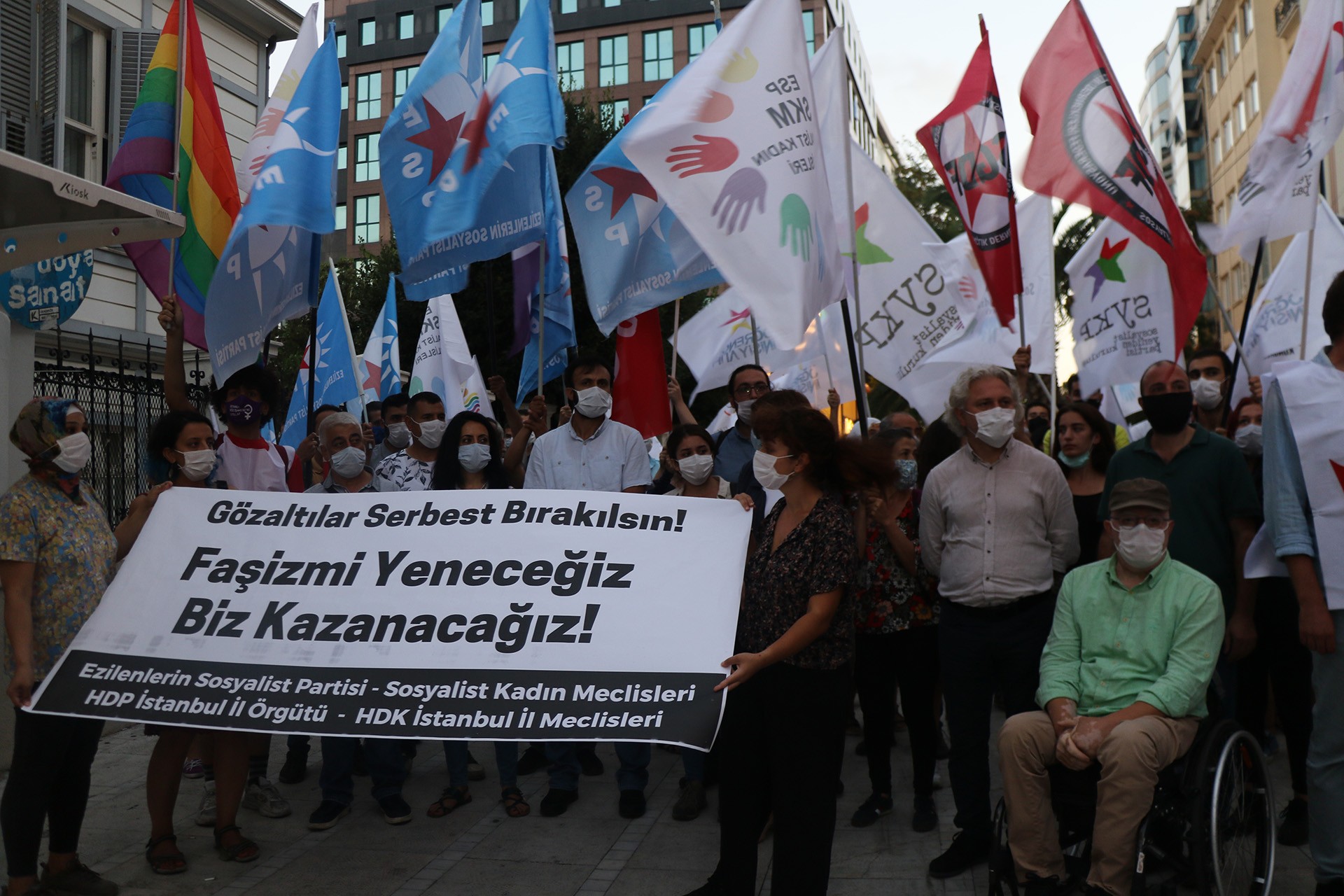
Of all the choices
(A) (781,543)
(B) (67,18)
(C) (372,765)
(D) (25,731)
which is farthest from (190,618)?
(B) (67,18)

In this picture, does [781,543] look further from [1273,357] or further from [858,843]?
[1273,357]

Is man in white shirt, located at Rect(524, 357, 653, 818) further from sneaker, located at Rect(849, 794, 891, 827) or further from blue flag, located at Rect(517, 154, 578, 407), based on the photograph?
blue flag, located at Rect(517, 154, 578, 407)

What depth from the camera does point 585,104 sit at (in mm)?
23234

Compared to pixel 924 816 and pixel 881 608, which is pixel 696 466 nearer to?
pixel 881 608

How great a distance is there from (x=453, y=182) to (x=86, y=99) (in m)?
9.20

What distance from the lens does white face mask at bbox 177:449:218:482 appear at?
4.89 meters

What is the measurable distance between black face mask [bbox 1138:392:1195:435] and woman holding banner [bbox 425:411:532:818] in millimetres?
3089

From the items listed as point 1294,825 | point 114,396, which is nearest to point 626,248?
point 1294,825

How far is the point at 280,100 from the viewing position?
7.14 m

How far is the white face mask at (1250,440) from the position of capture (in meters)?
6.07

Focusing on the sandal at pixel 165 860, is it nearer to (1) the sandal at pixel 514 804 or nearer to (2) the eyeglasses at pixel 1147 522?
(1) the sandal at pixel 514 804

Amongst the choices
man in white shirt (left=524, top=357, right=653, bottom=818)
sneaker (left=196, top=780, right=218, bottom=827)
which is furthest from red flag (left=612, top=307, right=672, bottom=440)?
sneaker (left=196, top=780, right=218, bottom=827)

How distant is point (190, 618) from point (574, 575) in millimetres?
1571

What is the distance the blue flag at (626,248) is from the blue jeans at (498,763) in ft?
7.78
